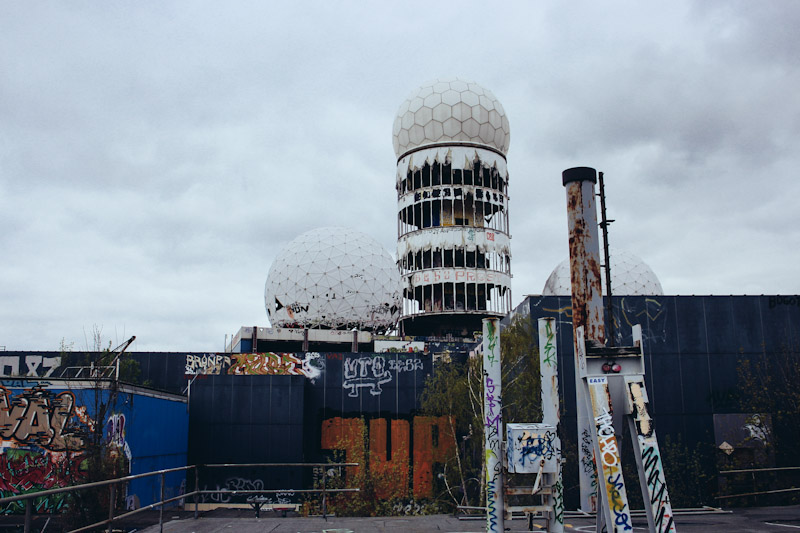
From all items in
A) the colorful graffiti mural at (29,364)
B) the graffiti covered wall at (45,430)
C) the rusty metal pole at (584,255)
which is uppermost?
the rusty metal pole at (584,255)

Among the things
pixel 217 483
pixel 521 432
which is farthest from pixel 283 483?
pixel 521 432

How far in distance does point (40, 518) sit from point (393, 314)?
1268 inches

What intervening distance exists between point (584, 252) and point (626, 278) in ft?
140

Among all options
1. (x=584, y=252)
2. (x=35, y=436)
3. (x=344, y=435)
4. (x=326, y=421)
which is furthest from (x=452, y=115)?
(x=584, y=252)

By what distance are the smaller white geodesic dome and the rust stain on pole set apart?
1557 inches

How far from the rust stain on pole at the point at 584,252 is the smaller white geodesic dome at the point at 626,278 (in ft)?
130

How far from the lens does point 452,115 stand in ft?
183

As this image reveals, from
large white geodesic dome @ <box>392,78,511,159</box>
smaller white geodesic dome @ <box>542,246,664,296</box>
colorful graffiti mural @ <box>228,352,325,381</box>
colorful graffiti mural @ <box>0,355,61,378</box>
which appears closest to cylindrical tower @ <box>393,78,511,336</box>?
large white geodesic dome @ <box>392,78,511,159</box>

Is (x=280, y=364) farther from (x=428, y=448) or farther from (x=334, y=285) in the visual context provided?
(x=334, y=285)

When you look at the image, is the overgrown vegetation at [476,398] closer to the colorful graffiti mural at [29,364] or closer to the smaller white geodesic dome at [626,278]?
the colorful graffiti mural at [29,364]

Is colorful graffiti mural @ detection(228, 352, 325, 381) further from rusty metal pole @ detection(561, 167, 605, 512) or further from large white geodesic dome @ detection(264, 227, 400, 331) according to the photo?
rusty metal pole @ detection(561, 167, 605, 512)

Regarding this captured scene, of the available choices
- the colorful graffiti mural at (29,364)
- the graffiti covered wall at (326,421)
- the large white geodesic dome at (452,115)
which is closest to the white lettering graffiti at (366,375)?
the graffiti covered wall at (326,421)

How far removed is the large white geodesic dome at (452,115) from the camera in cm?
5597

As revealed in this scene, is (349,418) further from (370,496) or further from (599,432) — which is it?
(599,432)
